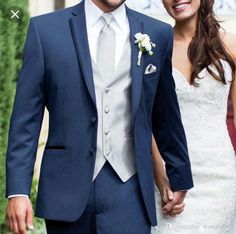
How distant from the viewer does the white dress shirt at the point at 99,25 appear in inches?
180

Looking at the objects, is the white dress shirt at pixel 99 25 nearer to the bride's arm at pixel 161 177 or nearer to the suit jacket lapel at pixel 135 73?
the suit jacket lapel at pixel 135 73

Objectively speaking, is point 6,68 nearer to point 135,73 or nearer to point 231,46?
point 231,46

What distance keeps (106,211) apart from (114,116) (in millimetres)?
407

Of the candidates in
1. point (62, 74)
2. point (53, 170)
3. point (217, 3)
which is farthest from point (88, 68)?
point (217, 3)

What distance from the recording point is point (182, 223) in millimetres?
5488

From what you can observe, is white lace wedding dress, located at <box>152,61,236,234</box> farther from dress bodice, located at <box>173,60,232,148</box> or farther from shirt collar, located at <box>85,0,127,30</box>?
shirt collar, located at <box>85,0,127,30</box>

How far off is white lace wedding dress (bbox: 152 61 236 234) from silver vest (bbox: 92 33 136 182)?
40.0 inches

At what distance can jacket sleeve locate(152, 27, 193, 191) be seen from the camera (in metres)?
4.79

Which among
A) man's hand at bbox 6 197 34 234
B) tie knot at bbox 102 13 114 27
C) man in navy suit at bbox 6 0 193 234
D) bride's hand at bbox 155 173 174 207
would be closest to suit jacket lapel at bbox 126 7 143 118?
man in navy suit at bbox 6 0 193 234

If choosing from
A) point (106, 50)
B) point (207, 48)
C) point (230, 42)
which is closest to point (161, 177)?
point (207, 48)

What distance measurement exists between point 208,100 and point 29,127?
4.44 ft

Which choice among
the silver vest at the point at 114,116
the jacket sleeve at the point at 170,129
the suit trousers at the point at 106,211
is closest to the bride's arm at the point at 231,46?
the jacket sleeve at the point at 170,129

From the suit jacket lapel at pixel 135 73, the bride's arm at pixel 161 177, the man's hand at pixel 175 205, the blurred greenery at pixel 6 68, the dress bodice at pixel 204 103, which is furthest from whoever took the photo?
the blurred greenery at pixel 6 68

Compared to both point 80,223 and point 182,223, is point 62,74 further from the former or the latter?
point 182,223
